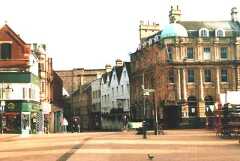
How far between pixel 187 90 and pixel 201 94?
1.98m

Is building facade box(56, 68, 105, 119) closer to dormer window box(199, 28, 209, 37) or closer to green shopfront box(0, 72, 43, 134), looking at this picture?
dormer window box(199, 28, 209, 37)

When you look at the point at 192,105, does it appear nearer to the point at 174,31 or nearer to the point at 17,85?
the point at 174,31

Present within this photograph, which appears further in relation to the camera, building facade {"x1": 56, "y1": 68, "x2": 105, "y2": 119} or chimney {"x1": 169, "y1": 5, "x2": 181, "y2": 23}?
building facade {"x1": 56, "y1": 68, "x2": 105, "y2": 119}

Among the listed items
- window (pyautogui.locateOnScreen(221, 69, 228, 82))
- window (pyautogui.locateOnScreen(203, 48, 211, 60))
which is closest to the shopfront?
window (pyautogui.locateOnScreen(203, 48, 211, 60))

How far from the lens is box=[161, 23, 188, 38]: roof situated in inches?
3162

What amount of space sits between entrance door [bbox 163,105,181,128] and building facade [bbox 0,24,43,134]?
18.1m

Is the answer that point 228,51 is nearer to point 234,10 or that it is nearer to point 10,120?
point 234,10

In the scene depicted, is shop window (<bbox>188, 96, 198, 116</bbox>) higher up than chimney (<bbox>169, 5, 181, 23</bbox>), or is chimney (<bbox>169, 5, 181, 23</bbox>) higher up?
Answer: chimney (<bbox>169, 5, 181, 23</bbox>)

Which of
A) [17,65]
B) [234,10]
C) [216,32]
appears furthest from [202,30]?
[17,65]

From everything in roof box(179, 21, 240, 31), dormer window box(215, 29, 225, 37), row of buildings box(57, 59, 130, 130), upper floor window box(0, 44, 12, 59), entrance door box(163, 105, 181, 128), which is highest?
roof box(179, 21, 240, 31)

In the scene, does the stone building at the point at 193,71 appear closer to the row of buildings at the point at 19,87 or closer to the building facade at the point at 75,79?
the row of buildings at the point at 19,87

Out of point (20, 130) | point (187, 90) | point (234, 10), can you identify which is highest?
point (234, 10)

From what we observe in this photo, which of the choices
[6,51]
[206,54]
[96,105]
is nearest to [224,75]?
[206,54]

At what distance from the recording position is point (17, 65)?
234ft
